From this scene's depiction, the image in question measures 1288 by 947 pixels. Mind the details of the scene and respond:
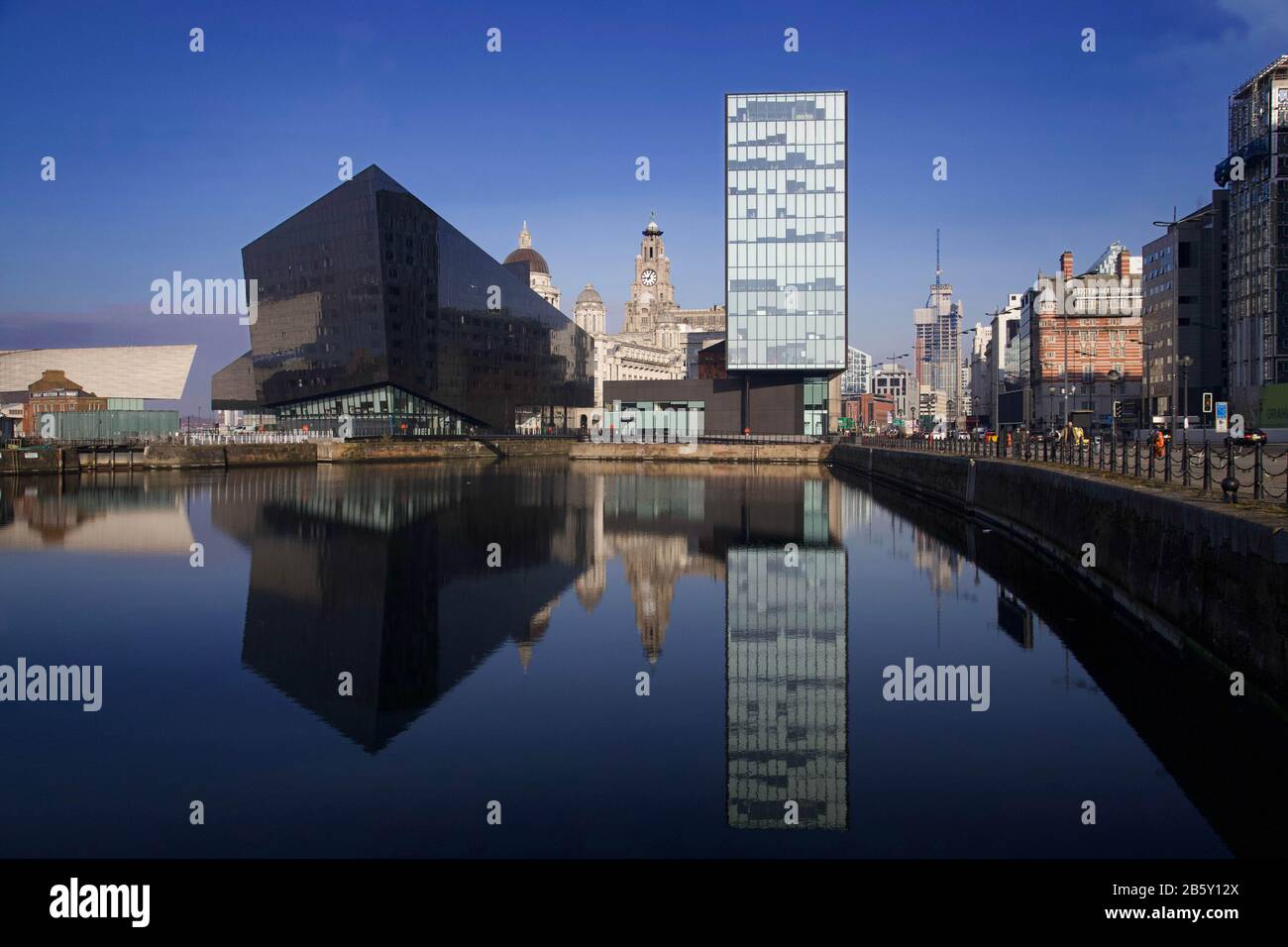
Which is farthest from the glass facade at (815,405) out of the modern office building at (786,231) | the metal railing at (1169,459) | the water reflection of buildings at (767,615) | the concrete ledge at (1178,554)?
the concrete ledge at (1178,554)

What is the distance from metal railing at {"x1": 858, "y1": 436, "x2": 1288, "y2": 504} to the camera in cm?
1970

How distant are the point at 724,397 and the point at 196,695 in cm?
9067

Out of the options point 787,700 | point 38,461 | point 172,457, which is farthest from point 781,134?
point 787,700

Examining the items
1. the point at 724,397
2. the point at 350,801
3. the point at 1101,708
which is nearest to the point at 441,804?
the point at 350,801

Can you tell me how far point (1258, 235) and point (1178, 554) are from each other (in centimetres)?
9745

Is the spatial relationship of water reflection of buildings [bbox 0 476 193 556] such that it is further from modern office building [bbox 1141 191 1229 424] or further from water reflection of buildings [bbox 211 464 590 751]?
modern office building [bbox 1141 191 1229 424]

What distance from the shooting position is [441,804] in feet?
38.5

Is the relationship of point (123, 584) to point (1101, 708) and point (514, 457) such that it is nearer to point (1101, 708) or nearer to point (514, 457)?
point (1101, 708)

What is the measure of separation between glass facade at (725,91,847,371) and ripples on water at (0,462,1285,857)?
63080 mm

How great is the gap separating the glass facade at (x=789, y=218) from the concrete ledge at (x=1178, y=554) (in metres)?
59.9

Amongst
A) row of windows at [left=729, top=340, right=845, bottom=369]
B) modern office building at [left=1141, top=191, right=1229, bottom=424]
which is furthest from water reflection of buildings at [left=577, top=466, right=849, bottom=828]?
modern office building at [left=1141, top=191, right=1229, bottom=424]

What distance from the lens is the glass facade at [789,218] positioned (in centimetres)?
9281

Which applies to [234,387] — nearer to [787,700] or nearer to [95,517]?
[95,517]

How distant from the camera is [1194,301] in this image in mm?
123688
